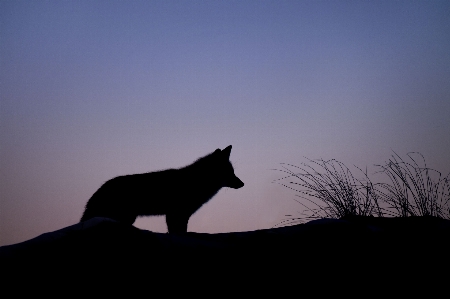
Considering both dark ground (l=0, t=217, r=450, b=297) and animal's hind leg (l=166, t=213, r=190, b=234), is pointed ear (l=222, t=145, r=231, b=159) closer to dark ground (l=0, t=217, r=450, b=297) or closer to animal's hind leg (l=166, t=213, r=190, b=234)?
animal's hind leg (l=166, t=213, r=190, b=234)

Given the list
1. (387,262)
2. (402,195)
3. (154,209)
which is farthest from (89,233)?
(154,209)

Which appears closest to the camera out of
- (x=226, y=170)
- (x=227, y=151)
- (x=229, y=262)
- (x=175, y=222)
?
(x=229, y=262)

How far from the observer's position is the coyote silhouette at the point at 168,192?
368cm

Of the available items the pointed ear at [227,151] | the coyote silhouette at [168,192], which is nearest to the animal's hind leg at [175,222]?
the coyote silhouette at [168,192]

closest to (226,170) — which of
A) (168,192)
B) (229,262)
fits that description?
(168,192)

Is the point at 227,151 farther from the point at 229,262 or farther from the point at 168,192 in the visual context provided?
the point at 229,262

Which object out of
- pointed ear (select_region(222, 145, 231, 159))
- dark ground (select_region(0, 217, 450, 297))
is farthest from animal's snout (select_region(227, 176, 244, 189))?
dark ground (select_region(0, 217, 450, 297))

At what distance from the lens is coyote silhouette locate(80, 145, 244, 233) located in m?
3.68

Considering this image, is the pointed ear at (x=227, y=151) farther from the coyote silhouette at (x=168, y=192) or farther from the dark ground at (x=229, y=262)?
the dark ground at (x=229, y=262)

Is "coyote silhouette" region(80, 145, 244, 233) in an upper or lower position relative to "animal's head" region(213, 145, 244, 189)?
lower

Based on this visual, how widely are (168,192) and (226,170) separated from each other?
0.91 m

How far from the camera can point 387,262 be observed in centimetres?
102

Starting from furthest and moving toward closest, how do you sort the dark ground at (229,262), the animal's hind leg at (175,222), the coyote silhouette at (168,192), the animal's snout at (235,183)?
the animal's snout at (235,183)
the animal's hind leg at (175,222)
the coyote silhouette at (168,192)
the dark ground at (229,262)

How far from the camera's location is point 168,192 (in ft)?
13.4
